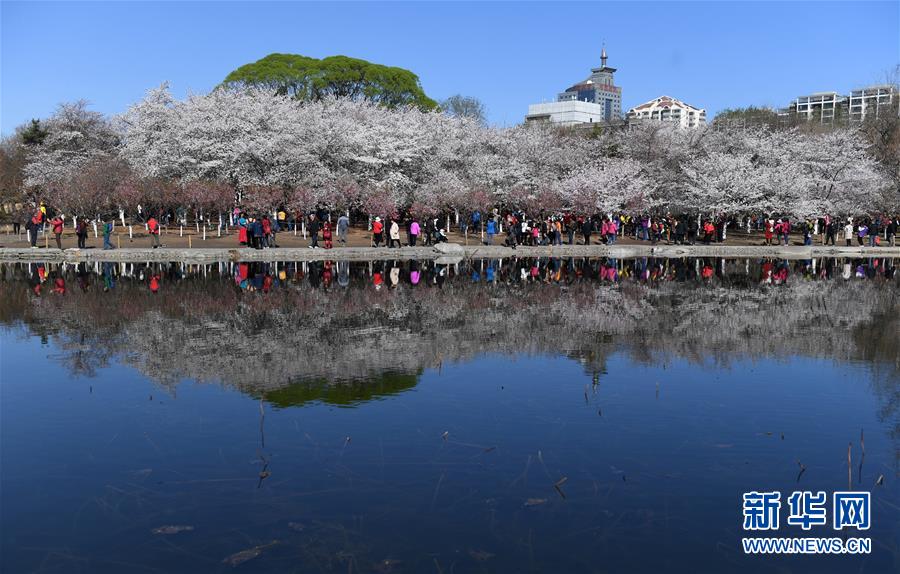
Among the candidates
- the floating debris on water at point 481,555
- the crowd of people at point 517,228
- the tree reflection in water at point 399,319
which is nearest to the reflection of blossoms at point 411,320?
the tree reflection in water at point 399,319

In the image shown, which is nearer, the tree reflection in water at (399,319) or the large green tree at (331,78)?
the tree reflection in water at (399,319)

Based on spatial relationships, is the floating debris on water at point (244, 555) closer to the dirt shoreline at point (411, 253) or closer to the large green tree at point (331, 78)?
the dirt shoreline at point (411, 253)

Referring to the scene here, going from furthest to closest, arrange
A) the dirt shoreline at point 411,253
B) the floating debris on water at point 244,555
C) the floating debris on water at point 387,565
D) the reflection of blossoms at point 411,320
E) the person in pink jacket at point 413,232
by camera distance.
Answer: the person in pink jacket at point 413,232
the dirt shoreline at point 411,253
the reflection of blossoms at point 411,320
the floating debris on water at point 244,555
the floating debris on water at point 387,565

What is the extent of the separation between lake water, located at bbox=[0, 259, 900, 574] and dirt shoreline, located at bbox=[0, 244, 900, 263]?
14709 millimetres

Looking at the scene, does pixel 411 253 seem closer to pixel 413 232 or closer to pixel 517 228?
pixel 413 232

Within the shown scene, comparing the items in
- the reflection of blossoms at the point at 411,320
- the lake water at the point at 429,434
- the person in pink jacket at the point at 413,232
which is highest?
the person in pink jacket at the point at 413,232

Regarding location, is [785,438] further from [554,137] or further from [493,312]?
[554,137]

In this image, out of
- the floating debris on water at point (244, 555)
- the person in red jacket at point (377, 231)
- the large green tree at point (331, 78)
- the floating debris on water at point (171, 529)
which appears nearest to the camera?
the floating debris on water at point (244, 555)

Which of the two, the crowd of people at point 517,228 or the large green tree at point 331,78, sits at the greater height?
the large green tree at point 331,78

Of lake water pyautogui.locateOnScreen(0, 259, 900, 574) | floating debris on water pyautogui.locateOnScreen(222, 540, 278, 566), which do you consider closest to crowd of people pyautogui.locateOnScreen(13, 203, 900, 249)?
lake water pyautogui.locateOnScreen(0, 259, 900, 574)

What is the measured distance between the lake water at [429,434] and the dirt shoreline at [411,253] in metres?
14.7

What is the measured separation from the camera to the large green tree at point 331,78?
75250mm

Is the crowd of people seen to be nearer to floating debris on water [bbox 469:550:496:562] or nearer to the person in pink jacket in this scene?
the person in pink jacket

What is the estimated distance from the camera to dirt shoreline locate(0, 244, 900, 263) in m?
→ 35.8
